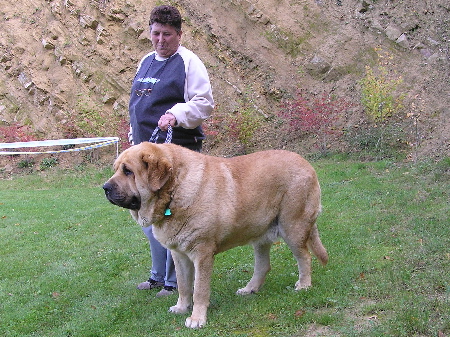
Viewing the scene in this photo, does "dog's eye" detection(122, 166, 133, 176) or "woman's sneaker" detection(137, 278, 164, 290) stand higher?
"dog's eye" detection(122, 166, 133, 176)

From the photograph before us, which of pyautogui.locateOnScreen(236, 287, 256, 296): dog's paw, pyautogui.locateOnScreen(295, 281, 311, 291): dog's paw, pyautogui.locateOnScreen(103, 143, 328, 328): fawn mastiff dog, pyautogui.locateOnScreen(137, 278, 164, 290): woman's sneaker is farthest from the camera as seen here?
pyautogui.locateOnScreen(137, 278, 164, 290): woman's sneaker

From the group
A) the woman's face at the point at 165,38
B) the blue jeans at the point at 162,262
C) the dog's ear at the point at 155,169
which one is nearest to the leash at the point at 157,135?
the blue jeans at the point at 162,262

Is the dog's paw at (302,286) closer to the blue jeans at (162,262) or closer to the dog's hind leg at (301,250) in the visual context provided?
the dog's hind leg at (301,250)

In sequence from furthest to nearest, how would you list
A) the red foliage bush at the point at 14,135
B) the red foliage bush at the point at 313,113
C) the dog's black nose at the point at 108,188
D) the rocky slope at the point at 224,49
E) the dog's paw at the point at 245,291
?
the red foliage bush at the point at 14,135 → the rocky slope at the point at 224,49 → the red foliage bush at the point at 313,113 → the dog's paw at the point at 245,291 → the dog's black nose at the point at 108,188

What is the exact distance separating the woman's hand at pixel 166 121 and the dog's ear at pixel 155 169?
0.42 meters

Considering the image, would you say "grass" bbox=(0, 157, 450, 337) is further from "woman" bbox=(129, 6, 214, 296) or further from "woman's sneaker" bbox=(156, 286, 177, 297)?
"woman" bbox=(129, 6, 214, 296)

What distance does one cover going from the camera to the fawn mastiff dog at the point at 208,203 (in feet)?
13.1

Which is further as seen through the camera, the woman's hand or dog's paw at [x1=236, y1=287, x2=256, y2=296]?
dog's paw at [x1=236, y1=287, x2=256, y2=296]

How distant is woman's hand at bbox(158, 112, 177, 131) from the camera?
4.30 metres

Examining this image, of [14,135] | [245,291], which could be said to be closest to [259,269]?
[245,291]

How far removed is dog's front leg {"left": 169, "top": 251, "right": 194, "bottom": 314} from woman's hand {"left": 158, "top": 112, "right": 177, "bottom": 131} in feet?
3.73

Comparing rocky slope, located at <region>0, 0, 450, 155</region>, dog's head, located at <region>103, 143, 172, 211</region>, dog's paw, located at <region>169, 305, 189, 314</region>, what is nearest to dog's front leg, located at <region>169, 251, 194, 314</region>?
dog's paw, located at <region>169, 305, 189, 314</region>

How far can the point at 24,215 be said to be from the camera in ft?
32.8

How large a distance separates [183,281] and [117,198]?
1.08 m
